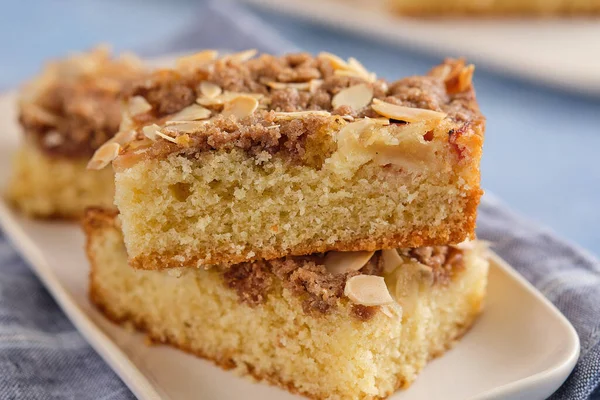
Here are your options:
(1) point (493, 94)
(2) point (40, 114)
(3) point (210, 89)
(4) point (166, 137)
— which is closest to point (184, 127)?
(4) point (166, 137)

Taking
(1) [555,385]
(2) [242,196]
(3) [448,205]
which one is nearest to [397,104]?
Answer: (3) [448,205]

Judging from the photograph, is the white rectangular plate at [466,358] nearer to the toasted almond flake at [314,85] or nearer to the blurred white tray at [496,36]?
the toasted almond flake at [314,85]

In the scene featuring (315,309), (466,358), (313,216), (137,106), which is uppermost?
(137,106)

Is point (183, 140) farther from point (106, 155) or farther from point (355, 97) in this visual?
point (355, 97)

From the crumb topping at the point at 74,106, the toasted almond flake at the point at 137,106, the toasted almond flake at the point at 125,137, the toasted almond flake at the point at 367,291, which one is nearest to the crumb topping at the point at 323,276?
the toasted almond flake at the point at 367,291

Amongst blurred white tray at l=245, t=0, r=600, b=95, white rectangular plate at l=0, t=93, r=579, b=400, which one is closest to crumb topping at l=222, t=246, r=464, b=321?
white rectangular plate at l=0, t=93, r=579, b=400

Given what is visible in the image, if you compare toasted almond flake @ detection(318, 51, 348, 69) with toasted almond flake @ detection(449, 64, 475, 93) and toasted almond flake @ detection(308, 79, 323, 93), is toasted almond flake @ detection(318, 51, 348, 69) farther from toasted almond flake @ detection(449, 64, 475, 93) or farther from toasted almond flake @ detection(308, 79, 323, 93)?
toasted almond flake @ detection(449, 64, 475, 93)
